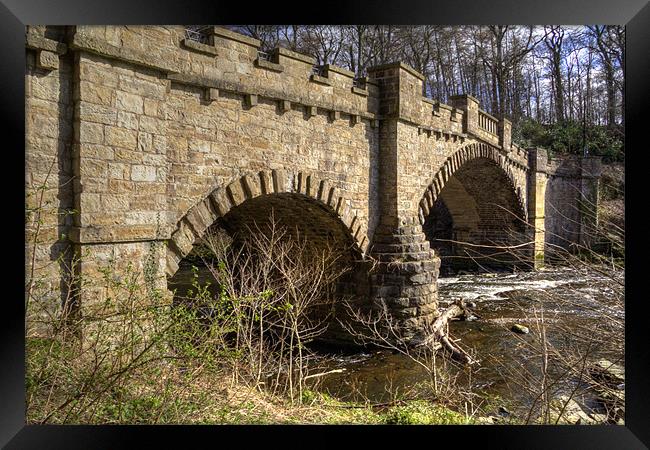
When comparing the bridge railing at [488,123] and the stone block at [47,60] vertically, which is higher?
the bridge railing at [488,123]

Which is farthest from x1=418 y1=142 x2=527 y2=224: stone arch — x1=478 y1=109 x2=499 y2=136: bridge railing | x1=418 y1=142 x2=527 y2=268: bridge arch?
x1=478 y1=109 x2=499 y2=136: bridge railing

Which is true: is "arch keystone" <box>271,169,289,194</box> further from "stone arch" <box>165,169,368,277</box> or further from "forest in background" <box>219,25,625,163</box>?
"forest in background" <box>219,25,625,163</box>

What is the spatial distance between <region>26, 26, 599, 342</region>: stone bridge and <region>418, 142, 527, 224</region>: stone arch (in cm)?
7

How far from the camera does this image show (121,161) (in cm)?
536

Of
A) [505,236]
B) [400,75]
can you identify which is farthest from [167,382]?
[505,236]

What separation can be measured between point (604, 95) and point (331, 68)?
21.0ft

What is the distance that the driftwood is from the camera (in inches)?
365

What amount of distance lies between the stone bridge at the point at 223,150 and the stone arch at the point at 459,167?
0.07 metres

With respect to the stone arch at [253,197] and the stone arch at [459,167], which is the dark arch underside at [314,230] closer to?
the stone arch at [253,197]

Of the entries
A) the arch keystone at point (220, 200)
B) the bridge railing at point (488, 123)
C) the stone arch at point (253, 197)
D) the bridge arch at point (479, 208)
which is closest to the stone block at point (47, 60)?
the stone arch at point (253, 197)

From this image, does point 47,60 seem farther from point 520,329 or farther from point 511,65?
point 511,65

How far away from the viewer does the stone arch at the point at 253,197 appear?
21.0ft
